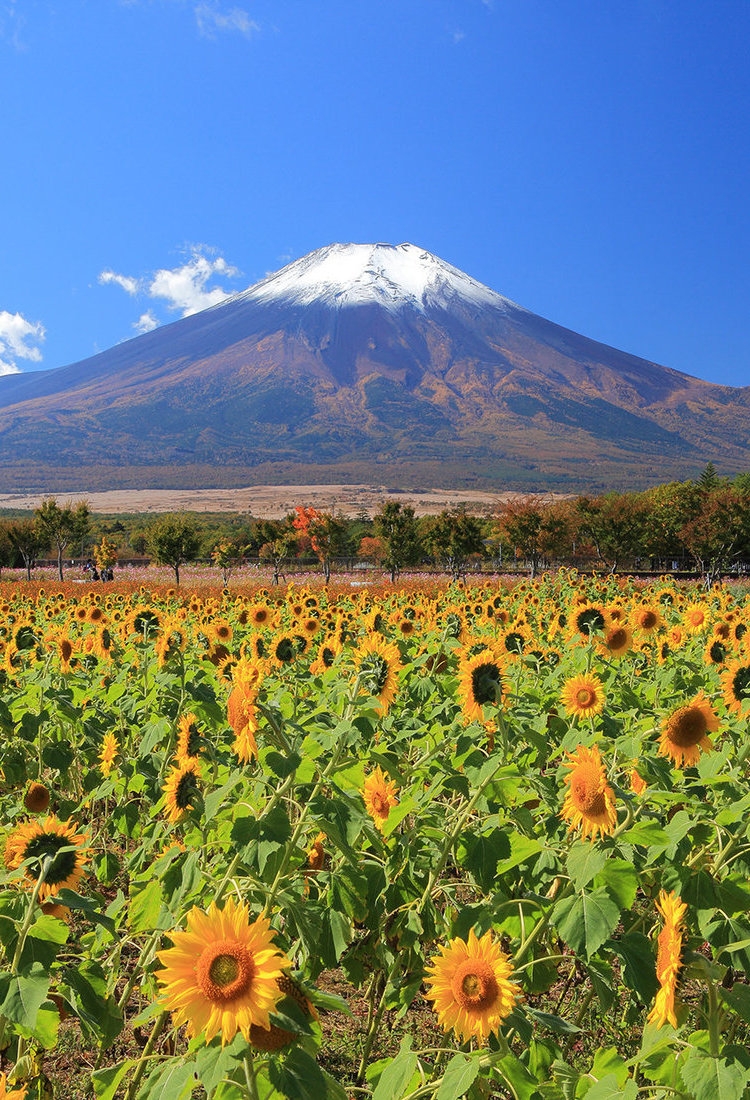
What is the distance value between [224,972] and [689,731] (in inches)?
75.9

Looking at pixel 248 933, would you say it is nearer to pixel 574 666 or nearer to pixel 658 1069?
pixel 658 1069

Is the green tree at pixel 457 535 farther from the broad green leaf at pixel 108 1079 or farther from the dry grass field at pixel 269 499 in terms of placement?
the dry grass field at pixel 269 499

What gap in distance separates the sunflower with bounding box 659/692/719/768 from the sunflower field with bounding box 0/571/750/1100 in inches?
0.4

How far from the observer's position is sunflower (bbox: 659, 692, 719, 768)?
2674mm

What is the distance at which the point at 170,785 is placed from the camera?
246cm

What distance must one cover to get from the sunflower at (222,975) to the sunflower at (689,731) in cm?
184

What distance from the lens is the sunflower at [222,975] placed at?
132 centimetres

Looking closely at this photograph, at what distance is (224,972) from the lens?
134 cm

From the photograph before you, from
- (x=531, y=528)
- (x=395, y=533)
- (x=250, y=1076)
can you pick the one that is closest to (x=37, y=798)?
(x=250, y=1076)

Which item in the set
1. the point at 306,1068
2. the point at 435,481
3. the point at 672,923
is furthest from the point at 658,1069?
the point at 435,481

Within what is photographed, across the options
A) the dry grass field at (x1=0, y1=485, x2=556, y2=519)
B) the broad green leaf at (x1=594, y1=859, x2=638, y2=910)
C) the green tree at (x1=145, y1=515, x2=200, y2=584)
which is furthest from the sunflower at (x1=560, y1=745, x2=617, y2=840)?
the dry grass field at (x1=0, y1=485, x2=556, y2=519)

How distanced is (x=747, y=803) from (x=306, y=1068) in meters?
1.57

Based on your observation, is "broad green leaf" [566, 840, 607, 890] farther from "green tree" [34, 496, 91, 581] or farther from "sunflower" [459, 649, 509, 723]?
"green tree" [34, 496, 91, 581]

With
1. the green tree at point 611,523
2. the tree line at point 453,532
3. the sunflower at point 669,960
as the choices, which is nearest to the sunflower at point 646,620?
the sunflower at point 669,960
